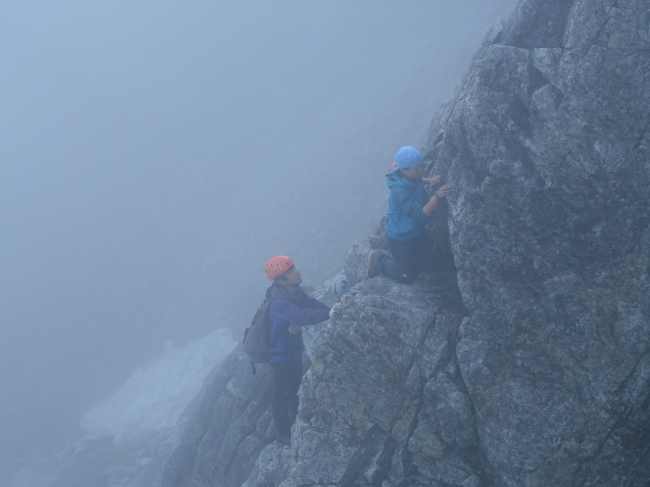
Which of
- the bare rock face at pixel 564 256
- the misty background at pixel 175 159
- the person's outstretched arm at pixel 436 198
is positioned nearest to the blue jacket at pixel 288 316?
the person's outstretched arm at pixel 436 198

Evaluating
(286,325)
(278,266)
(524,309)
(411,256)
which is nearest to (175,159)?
(278,266)

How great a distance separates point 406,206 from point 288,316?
3.42 meters

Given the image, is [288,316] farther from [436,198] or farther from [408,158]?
[408,158]

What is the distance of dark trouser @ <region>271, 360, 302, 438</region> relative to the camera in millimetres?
10547

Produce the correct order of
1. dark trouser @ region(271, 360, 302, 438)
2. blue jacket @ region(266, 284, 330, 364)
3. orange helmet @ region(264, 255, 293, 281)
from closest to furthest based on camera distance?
blue jacket @ region(266, 284, 330, 364)
orange helmet @ region(264, 255, 293, 281)
dark trouser @ region(271, 360, 302, 438)

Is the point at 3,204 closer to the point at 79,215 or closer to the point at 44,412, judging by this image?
the point at 79,215

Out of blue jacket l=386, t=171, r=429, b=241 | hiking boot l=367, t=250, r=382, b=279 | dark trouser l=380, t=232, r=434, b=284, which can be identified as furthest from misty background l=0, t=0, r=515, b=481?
blue jacket l=386, t=171, r=429, b=241

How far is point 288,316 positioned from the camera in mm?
9445

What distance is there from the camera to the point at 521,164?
7305 millimetres

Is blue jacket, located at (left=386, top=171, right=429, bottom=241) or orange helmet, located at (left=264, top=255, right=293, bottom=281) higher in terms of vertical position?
orange helmet, located at (left=264, top=255, right=293, bottom=281)

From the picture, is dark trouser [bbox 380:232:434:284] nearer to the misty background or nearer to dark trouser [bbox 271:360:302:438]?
dark trouser [bbox 271:360:302:438]

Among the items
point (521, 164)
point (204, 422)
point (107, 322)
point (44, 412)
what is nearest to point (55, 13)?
point (107, 322)

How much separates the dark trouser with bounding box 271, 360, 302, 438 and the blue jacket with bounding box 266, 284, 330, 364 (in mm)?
280

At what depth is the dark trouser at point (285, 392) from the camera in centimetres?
1055
